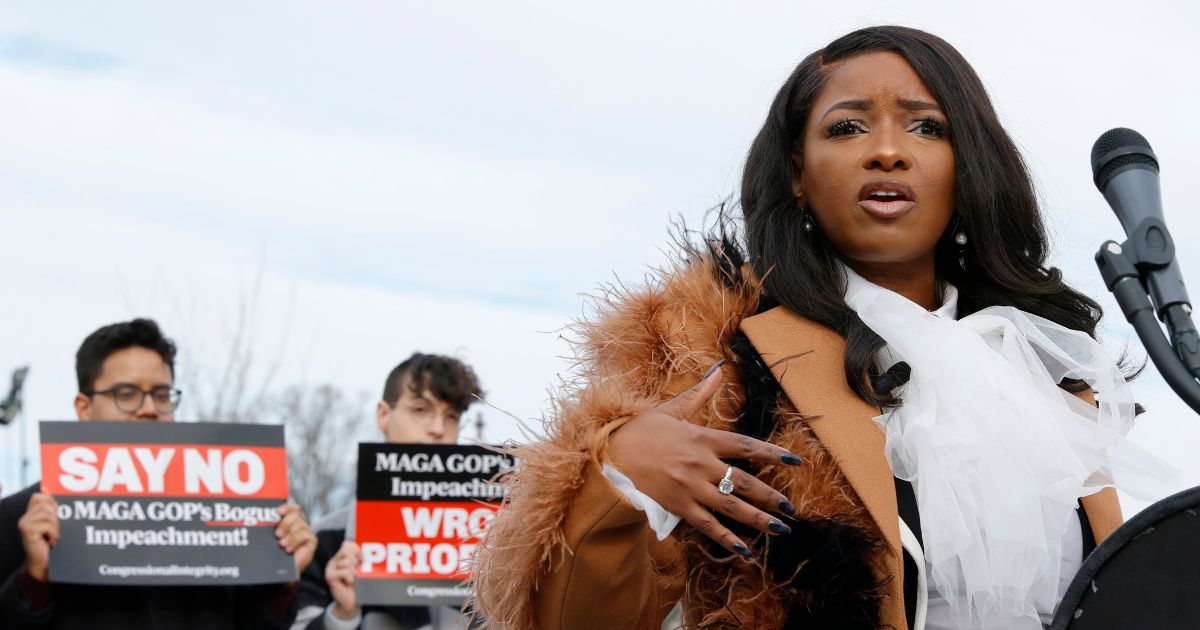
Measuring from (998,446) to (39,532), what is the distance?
3797 millimetres

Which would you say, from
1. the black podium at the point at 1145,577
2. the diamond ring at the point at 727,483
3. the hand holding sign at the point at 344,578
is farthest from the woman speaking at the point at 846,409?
the hand holding sign at the point at 344,578

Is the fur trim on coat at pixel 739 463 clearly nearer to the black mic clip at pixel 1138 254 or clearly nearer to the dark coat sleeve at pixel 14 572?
the black mic clip at pixel 1138 254

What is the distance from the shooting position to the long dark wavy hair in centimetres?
247

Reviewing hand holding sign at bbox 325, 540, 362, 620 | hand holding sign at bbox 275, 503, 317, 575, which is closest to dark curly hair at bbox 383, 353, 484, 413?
→ hand holding sign at bbox 325, 540, 362, 620

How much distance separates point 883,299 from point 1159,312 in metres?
0.76

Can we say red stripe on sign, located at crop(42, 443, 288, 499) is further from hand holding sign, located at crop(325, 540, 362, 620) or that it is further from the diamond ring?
the diamond ring

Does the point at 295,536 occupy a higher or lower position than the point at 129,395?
lower

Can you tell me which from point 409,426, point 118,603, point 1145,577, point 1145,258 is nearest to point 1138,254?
point 1145,258

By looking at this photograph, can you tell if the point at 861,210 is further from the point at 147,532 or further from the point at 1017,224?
the point at 147,532

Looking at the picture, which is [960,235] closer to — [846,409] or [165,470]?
[846,409]

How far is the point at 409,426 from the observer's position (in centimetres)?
583

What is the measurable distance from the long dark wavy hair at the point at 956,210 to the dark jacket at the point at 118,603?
3.21m

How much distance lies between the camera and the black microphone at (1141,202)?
1.70 meters

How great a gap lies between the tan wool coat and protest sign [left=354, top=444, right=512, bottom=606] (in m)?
3.00
